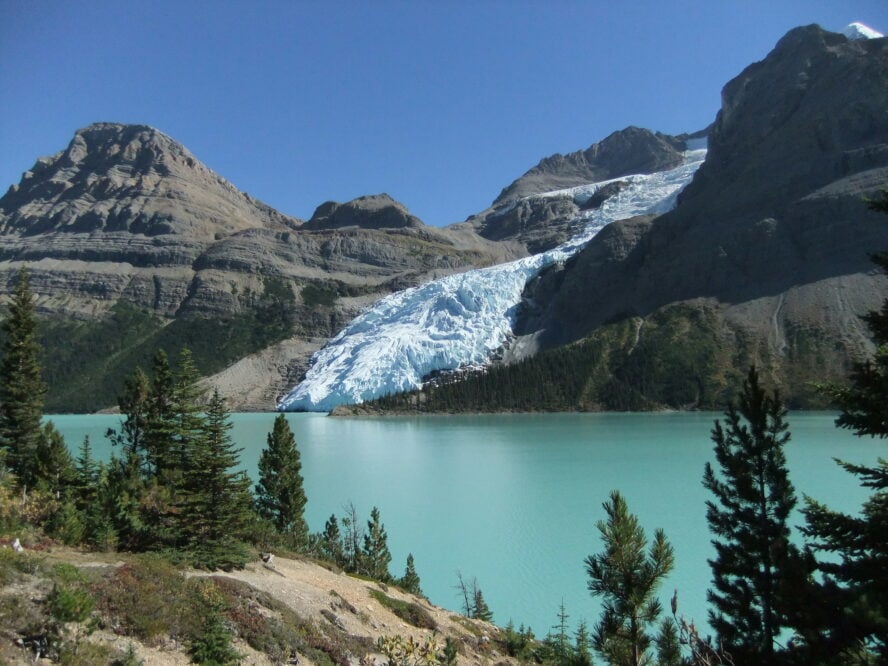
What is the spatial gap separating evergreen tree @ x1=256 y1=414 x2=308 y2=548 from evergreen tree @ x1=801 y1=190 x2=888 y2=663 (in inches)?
848

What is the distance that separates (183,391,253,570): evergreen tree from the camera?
16094 mm

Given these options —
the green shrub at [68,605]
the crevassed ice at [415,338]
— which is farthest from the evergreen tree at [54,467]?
the crevassed ice at [415,338]

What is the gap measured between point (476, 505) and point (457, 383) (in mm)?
103979

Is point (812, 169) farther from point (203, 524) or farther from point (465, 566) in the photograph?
point (203, 524)

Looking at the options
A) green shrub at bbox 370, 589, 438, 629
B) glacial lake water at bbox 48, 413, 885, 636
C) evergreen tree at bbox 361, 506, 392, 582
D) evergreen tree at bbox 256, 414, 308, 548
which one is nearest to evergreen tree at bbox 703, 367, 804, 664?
glacial lake water at bbox 48, 413, 885, 636

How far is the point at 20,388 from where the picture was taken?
84.4ft

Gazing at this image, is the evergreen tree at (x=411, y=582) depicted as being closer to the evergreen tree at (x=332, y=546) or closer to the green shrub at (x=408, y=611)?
the evergreen tree at (x=332, y=546)

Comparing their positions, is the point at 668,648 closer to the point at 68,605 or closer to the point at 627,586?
the point at 627,586

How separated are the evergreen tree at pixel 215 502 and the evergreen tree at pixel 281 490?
9367mm

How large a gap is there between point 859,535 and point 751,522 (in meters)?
5.47

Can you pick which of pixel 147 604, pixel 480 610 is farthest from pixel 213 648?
pixel 480 610

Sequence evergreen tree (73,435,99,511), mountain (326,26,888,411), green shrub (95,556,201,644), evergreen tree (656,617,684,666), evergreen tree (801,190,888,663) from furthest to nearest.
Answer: mountain (326,26,888,411) < evergreen tree (73,435,99,511) < evergreen tree (656,617,684,666) < green shrub (95,556,201,644) < evergreen tree (801,190,888,663)

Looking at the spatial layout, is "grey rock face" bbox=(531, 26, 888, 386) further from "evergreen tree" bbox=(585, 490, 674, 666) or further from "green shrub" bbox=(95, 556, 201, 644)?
"green shrub" bbox=(95, 556, 201, 644)

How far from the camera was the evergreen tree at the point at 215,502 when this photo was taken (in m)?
16.1
